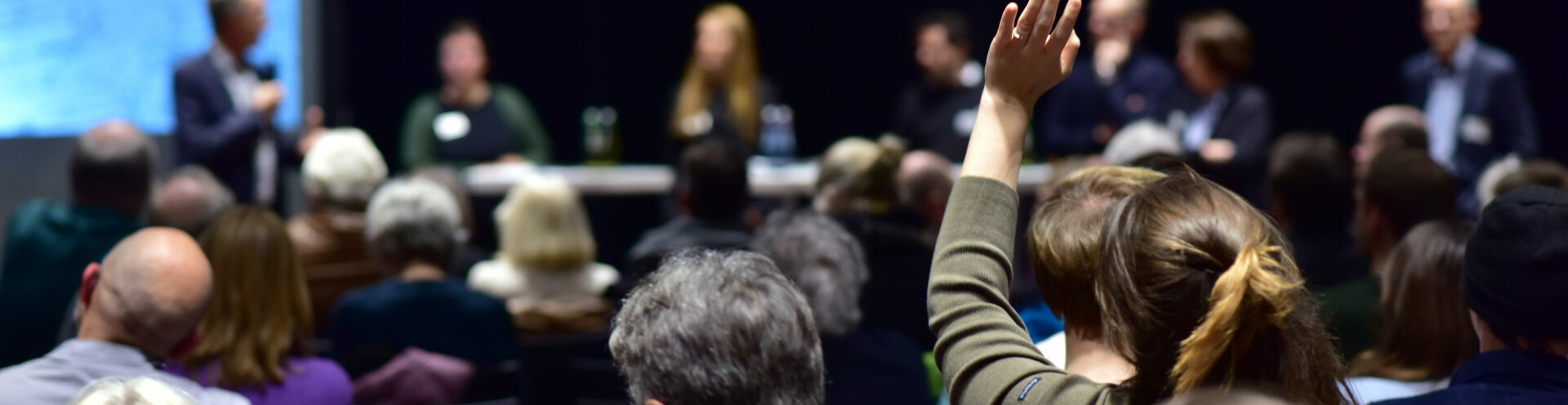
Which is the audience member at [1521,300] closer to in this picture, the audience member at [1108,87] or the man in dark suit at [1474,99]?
the man in dark suit at [1474,99]

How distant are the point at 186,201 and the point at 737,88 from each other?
2915 mm

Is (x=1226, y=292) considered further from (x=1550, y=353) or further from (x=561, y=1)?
(x=561, y=1)

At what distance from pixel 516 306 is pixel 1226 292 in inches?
110

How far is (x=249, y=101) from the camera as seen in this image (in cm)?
467

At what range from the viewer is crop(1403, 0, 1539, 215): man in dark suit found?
534cm

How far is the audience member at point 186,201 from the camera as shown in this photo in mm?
3350

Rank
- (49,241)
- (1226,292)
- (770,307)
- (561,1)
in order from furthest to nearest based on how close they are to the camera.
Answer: (561,1) → (49,241) → (770,307) → (1226,292)

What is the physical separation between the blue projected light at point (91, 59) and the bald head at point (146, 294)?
3.12 meters

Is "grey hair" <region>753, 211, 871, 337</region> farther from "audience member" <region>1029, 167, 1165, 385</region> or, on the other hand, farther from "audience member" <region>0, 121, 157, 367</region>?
"audience member" <region>0, 121, 157, 367</region>

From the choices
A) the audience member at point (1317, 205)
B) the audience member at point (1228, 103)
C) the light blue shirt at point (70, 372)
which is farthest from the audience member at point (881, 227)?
the audience member at point (1228, 103)

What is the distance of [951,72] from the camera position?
6027 millimetres

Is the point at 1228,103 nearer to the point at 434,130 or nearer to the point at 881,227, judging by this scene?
the point at 881,227

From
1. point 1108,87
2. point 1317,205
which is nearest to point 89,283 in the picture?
point 1317,205

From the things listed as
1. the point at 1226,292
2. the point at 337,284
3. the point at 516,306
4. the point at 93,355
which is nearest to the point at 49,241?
the point at 337,284
